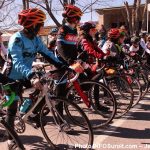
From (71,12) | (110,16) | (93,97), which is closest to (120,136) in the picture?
(93,97)

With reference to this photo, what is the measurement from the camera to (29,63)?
5.03 metres

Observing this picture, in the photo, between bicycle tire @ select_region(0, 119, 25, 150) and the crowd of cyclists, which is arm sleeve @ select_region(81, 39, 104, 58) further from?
bicycle tire @ select_region(0, 119, 25, 150)

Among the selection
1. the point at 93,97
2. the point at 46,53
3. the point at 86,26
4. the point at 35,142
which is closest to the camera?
the point at 46,53

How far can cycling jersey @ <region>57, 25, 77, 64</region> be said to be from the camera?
20.1 ft

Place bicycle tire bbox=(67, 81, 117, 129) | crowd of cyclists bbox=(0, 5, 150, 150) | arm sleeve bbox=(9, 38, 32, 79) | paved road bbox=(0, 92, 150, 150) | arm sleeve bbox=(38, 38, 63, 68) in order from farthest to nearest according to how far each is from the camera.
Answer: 1. bicycle tire bbox=(67, 81, 117, 129)
2. paved road bbox=(0, 92, 150, 150)
3. arm sleeve bbox=(38, 38, 63, 68)
4. crowd of cyclists bbox=(0, 5, 150, 150)
5. arm sleeve bbox=(9, 38, 32, 79)

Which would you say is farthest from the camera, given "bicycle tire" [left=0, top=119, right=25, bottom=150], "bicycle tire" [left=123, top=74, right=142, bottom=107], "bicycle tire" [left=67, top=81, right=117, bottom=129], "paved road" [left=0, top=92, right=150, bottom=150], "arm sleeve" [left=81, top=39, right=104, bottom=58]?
"bicycle tire" [left=123, top=74, right=142, bottom=107]

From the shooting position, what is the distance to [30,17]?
4789 mm

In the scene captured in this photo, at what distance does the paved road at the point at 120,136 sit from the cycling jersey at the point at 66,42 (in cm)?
129

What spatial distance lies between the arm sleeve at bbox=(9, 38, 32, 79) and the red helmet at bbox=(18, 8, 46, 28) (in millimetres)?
267

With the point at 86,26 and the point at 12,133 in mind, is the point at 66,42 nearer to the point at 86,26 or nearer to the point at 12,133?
the point at 86,26

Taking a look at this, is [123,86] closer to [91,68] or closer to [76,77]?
[91,68]

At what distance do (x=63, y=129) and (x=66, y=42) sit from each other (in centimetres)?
175

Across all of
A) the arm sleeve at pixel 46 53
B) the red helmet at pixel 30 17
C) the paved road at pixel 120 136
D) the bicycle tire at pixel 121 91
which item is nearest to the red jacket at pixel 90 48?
the bicycle tire at pixel 121 91

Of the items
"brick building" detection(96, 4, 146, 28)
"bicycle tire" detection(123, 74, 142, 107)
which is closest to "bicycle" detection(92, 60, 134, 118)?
"bicycle tire" detection(123, 74, 142, 107)
